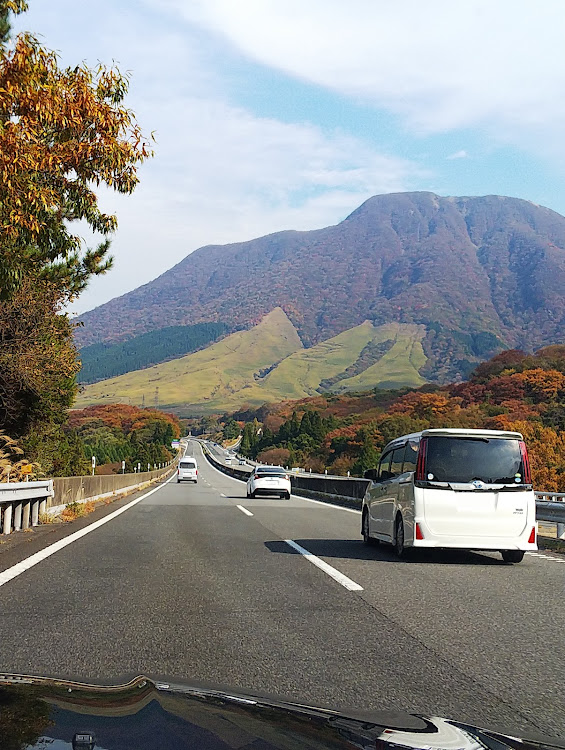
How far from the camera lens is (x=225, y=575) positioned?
33.9ft

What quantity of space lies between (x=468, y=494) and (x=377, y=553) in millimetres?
2283

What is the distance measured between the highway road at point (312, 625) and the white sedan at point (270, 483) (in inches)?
836

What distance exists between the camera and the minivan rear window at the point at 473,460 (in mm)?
11594

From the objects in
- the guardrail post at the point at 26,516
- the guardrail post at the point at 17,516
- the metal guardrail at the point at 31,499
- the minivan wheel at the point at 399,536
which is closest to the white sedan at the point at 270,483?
the metal guardrail at the point at 31,499

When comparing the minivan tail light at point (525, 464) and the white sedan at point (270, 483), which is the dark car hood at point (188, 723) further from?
the white sedan at point (270, 483)

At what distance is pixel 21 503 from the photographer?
50.1ft

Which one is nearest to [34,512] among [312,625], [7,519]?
[7,519]

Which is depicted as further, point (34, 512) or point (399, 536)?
point (34, 512)

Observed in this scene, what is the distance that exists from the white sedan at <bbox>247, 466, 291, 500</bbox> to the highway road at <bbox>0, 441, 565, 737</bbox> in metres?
21.2

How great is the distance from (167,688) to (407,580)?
6958 millimetres

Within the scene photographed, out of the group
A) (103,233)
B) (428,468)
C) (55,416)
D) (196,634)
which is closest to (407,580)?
(428,468)

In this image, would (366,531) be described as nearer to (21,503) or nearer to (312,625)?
(21,503)

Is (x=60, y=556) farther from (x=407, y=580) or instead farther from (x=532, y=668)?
(x=532, y=668)

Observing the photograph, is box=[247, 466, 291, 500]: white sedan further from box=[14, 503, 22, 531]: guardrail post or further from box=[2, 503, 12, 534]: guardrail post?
box=[2, 503, 12, 534]: guardrail post
